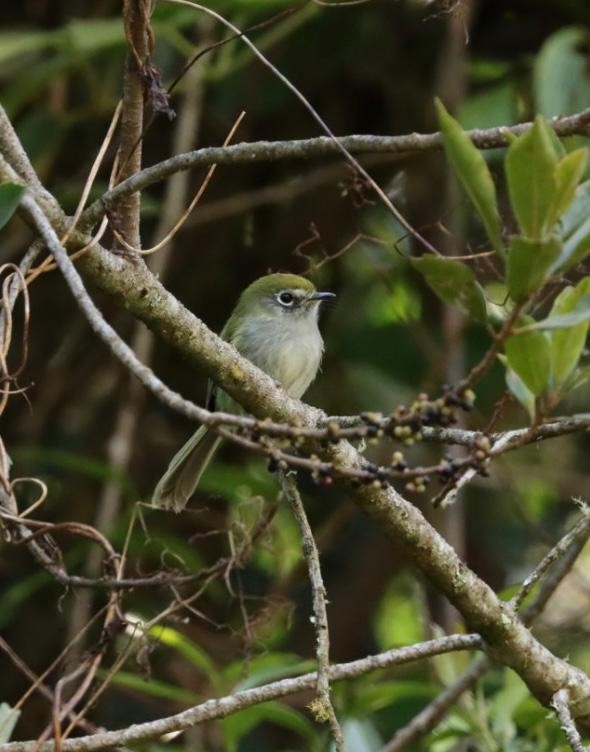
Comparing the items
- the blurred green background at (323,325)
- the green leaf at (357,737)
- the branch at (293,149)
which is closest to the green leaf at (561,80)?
the blurred green background at (323,325)

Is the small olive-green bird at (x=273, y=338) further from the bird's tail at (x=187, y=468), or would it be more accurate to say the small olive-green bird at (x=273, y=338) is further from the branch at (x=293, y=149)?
the branch at (x=293, y=149)

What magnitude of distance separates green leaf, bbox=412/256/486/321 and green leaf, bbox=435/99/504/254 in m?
0.07

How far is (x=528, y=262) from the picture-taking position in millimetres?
1986

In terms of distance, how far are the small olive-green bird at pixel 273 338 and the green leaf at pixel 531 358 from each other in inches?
107

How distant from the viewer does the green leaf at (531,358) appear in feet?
6.96

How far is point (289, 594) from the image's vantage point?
5.70 metres

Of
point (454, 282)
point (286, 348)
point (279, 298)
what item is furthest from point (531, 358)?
point (279, 298)

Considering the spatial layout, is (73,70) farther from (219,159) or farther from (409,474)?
(409,474)

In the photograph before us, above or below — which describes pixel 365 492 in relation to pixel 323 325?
below

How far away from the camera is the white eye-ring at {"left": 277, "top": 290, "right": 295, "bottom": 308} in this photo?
5680mm

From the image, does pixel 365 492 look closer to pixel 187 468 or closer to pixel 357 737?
pixel 357 737

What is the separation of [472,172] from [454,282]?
17 centimetres

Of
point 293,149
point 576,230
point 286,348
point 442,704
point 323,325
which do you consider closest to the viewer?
point 576,230

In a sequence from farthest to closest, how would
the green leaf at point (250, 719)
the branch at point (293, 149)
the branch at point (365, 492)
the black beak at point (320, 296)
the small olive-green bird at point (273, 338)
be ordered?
the black beak at point (320, 296) → the small olive-green bird at point (273, 338) → the green leaf at point (250, 719) → the branch at point (365, 492) → the branch at point (293, 149)
